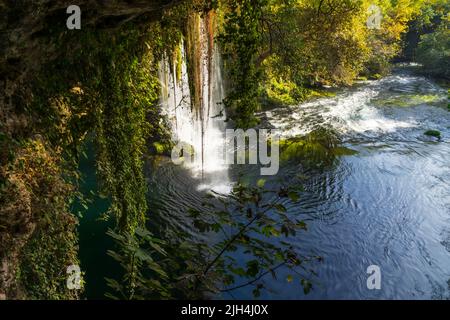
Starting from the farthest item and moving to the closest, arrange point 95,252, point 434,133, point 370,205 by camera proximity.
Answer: point 434,133
point 370,205
point 95,252

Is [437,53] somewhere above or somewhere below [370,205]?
above

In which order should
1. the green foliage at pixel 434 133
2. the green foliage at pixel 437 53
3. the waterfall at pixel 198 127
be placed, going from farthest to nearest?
1. the green foliage at pixel 437 53
2. the green foliage at pixel 434 133
3. the waterfall at pixel 198 127

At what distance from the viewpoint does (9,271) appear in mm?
3824

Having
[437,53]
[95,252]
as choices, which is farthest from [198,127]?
[437,53]

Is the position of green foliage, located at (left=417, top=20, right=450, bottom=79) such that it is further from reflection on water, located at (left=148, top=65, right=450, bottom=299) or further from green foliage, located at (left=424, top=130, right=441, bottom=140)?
green foliage, located at (left=424, top=130, right=441, bottom=140)

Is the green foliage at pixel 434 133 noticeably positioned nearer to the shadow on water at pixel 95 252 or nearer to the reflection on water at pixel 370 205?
the reflection on water at pixel 370 205

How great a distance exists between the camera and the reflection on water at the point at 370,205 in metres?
8.02

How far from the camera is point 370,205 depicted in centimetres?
1097

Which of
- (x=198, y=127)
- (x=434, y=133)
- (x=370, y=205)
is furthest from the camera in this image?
(x=434, y=133)

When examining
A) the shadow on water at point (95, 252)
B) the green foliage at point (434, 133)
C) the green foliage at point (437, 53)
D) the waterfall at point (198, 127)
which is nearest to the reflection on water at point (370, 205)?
the green foliage at point (434, 133)

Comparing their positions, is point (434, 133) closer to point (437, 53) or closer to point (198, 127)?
point (198, 127)

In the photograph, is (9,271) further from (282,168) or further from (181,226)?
(282,168)
